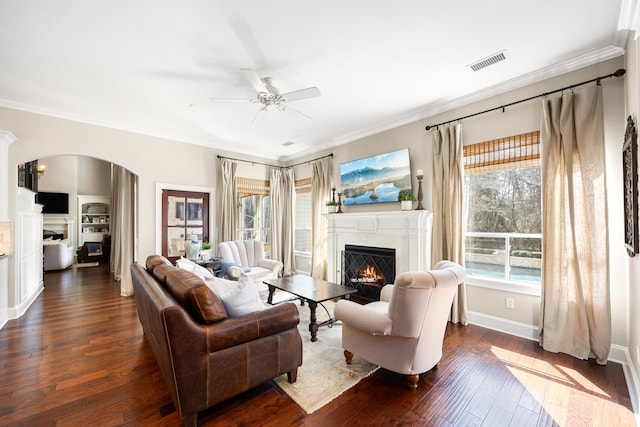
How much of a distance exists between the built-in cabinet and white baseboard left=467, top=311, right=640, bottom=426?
10.0 metres

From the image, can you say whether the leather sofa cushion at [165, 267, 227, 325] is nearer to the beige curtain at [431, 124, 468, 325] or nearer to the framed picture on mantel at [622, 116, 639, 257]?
the beige curtain at [431, 124, 468, 325]

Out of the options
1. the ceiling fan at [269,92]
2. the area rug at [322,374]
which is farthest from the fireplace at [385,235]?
the ceiling fan at [269,92]

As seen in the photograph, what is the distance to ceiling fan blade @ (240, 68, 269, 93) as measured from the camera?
2.54 meters

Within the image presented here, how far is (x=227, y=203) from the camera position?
5.48m

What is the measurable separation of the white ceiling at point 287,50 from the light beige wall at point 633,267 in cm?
32

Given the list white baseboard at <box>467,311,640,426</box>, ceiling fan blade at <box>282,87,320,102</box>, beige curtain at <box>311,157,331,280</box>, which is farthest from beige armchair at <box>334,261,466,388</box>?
beige curtain at <box>311,157,331,280</box>

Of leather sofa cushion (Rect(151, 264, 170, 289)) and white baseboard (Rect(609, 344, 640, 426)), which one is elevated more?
leather sofa cushion (Rect(151, 264, 170, 289))

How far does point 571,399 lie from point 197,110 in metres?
4.93

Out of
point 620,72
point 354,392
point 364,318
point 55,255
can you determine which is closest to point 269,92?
point 364,318

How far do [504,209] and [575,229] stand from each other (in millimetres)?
739

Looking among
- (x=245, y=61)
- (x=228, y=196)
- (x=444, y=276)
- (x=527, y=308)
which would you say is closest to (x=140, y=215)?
(x=228, y=196)

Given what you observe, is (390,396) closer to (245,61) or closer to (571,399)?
(571,399)

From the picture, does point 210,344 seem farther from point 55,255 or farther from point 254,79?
point 55,255

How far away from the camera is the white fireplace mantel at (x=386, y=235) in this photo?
3.73 m
